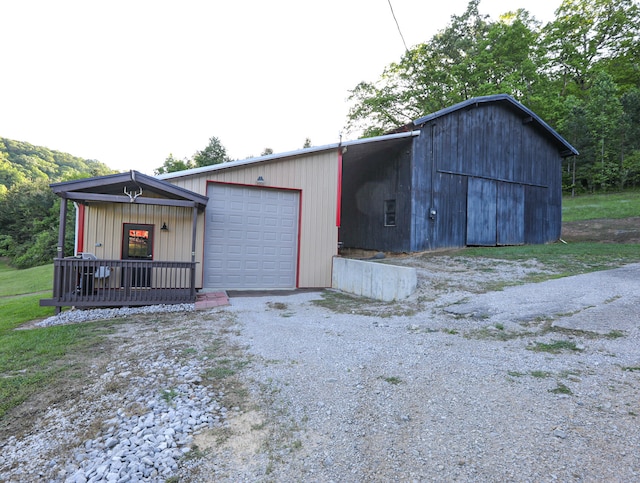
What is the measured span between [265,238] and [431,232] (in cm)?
567

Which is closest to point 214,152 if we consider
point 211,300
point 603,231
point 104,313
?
point 211,300

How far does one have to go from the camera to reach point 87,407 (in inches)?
103

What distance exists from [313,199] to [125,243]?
478 centimetres

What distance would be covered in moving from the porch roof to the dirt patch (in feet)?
47.1

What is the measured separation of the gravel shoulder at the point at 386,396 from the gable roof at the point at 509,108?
280 inches

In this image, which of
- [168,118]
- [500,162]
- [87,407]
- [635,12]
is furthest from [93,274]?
[168,118]

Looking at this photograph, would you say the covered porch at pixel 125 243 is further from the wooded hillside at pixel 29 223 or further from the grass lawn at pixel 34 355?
the wooded hillside at pixel 29 223

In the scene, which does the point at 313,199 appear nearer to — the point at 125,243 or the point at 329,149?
the point at 329,149

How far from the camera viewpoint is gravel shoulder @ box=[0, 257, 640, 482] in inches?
74.2

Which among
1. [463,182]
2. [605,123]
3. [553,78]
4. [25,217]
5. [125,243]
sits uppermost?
[553,78]

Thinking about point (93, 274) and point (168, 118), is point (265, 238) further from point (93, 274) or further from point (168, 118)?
point (168, 118)

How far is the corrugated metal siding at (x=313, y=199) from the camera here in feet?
28.5

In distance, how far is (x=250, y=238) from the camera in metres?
8.61

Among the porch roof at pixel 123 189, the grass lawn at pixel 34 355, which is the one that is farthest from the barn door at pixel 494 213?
the grass lawn at pixel 34 355
